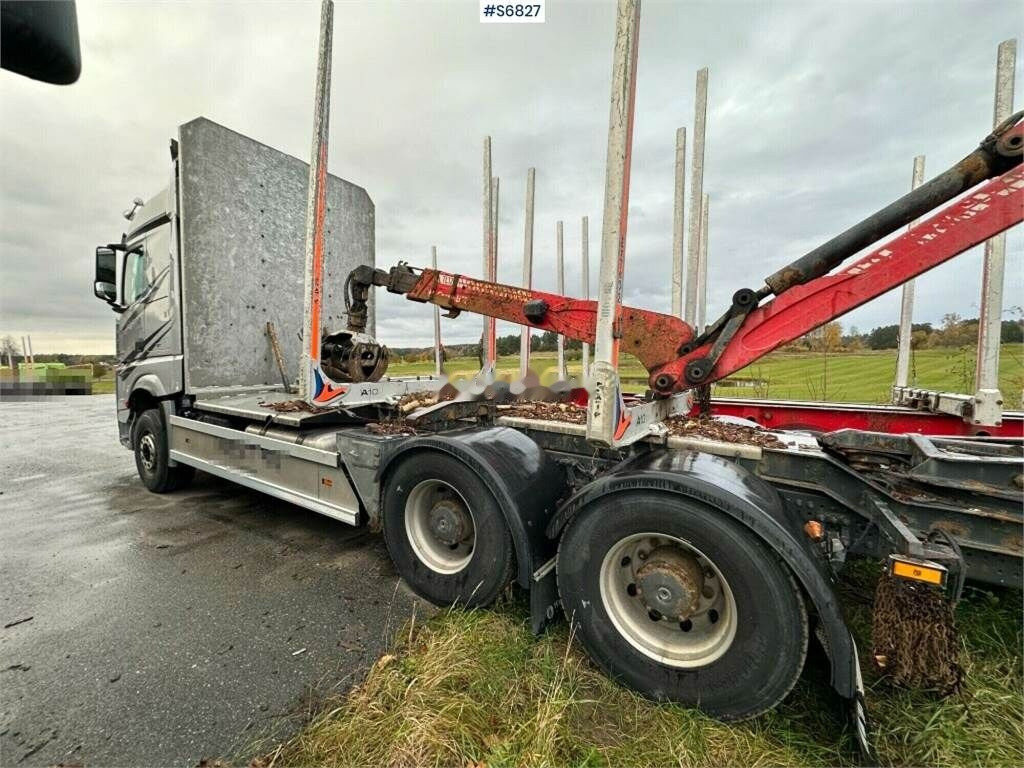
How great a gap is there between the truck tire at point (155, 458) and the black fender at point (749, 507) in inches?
211

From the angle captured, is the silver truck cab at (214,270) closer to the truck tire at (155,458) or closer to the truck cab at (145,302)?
the truck cab at (145,302)

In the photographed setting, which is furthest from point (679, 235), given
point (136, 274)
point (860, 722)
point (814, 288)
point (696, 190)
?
point (136, 274)

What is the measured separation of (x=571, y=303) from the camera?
352cm

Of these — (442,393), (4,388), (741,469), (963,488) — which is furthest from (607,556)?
(4,388)

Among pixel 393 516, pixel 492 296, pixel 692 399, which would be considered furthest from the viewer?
pixel 692 399

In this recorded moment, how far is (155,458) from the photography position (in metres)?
5.48

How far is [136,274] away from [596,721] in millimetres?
6946

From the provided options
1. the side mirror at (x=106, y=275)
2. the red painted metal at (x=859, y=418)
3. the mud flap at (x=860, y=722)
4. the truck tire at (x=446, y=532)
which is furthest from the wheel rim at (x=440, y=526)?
the side mirror at (x=106, y=275)

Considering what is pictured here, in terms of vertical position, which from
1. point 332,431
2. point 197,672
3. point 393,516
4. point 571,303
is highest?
point 571,303

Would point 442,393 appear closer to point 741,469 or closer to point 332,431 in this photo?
point 332,431

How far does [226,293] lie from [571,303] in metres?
4.11

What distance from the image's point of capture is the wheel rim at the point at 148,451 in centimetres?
549

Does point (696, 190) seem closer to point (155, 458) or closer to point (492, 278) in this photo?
point (492, 278)

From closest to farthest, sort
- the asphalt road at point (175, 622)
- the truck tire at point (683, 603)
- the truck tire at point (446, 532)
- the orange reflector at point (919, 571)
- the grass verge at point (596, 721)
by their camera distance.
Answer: the orange reflector at point (919, 571), the grass verge at point (596, 721), the truck tire at point (683, 603), the asphalt road at point (175, 622), the truck tire at point (446, 532)
